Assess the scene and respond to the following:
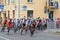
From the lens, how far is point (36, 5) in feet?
178

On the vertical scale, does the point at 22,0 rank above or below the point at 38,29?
above

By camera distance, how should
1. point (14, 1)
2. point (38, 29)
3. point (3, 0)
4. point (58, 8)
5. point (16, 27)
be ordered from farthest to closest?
point (3, 0), point (14, 1), point (58, 8), point (38, 29), point (16, 27)

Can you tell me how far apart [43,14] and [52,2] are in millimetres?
2590

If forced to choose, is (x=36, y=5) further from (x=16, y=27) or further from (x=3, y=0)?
(x=16, y=27)

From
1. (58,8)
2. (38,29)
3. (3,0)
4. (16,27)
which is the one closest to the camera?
(16,27)

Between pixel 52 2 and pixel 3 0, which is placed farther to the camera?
pixel 3 0

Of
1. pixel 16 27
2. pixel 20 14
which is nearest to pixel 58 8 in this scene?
pixel 20 14

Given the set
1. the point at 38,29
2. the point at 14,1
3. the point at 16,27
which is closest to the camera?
the point at 16,27

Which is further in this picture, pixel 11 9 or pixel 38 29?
pixel 11 9

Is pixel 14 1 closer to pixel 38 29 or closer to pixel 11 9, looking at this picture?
pixel 11 9

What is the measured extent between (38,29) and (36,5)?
12485 millimetres

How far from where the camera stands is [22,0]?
55500 millimetres

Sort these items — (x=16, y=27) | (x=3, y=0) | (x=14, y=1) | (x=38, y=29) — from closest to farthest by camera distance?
(x=16, y=27) → (x=38, y=29) → (x=14, y=1) → (x=3, y=0)

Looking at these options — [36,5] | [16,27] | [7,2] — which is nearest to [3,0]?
[7,2]
